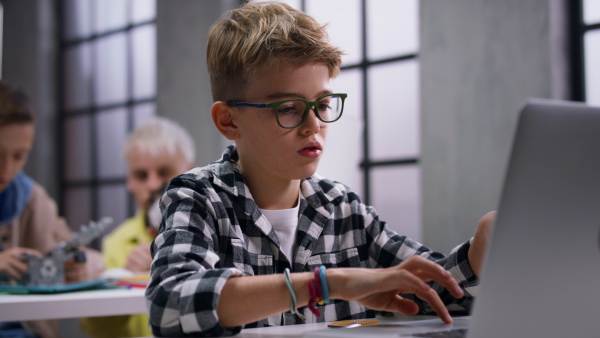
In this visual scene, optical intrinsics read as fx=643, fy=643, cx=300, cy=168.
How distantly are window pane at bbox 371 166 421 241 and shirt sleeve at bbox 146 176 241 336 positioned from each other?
94.7 inches

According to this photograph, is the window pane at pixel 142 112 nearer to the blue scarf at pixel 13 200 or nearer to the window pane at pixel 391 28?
the window pane at pixel 391 28

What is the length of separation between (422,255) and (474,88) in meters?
1.84

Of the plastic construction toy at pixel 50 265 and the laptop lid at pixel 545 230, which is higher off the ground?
the laptop lid at pixel 545 230

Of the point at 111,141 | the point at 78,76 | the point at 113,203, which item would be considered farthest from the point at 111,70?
the point at 113,203

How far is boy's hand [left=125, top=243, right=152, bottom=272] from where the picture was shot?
2.42 m

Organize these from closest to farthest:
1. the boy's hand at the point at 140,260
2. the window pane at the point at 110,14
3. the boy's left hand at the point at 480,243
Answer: the boy's left hand at the point at 480,243 < the boy's hand at the point at 140,260 < the window pane at the point at 110,14

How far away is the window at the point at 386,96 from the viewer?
132 inches

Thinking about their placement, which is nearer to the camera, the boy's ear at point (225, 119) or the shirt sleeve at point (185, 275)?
the shirt sleeve at point (185, 275)

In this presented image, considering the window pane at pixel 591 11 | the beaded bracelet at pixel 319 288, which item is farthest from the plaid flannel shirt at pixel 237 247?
the window pane at pixel 591 11

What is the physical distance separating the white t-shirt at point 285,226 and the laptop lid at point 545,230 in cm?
52

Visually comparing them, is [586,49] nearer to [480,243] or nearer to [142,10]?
[480,243]

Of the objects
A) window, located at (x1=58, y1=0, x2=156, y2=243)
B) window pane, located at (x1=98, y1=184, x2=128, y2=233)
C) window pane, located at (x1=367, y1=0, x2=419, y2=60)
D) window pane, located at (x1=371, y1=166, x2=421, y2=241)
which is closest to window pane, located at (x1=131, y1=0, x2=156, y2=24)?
window, located at (x1=58, y1=0, x2=156, y2=243)

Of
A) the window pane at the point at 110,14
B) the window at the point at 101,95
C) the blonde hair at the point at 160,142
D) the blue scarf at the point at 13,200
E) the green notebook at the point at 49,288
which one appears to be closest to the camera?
the green notebook at the point at 49,288

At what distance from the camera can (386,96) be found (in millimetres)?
3465
